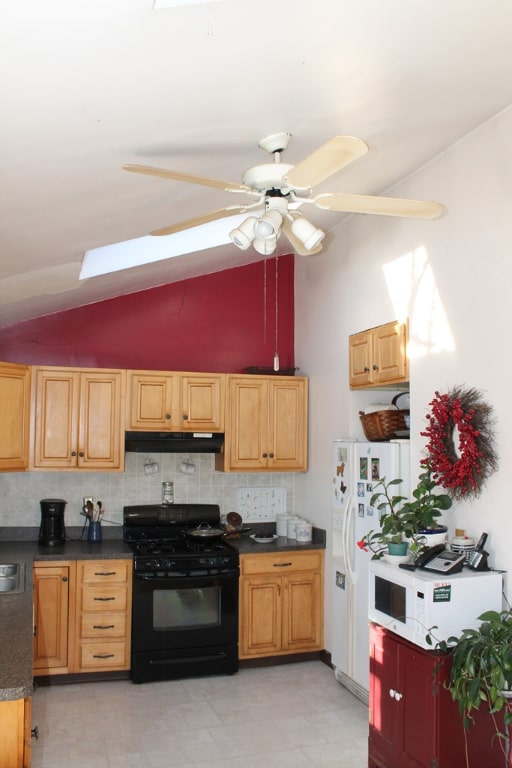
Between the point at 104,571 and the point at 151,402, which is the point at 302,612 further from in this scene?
the point at 151,402

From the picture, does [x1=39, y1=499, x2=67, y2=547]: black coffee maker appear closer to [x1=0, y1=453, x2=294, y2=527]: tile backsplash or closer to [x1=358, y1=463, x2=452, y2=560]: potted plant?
[x1=0, y1=453, x2=294, y2=527]: tile backsplash

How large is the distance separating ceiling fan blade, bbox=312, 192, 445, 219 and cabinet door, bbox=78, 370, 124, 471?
9.27 feet

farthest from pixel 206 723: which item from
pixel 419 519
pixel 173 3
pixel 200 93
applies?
pixel 173 3

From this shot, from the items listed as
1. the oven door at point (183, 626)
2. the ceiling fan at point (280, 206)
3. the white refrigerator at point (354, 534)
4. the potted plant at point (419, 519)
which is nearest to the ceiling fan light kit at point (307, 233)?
the ceiling fan at point (280, 206)

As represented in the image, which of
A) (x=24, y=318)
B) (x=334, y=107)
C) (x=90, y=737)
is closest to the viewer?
(x=334, y=107)

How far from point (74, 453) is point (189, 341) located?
4.36 ft

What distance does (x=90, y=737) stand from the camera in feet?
12.7

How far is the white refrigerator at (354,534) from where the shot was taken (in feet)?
13.5

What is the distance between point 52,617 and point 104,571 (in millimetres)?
447

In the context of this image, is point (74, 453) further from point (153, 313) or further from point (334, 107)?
point (334, 107)

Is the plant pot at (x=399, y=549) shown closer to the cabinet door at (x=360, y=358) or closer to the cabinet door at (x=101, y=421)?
the cabinet door at (x=360, y=358)

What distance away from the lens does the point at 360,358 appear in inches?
183

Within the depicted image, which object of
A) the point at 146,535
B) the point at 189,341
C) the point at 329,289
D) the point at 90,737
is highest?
the point at 329,289

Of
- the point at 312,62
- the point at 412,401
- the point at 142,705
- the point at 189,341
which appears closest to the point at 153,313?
the point at 189,341
